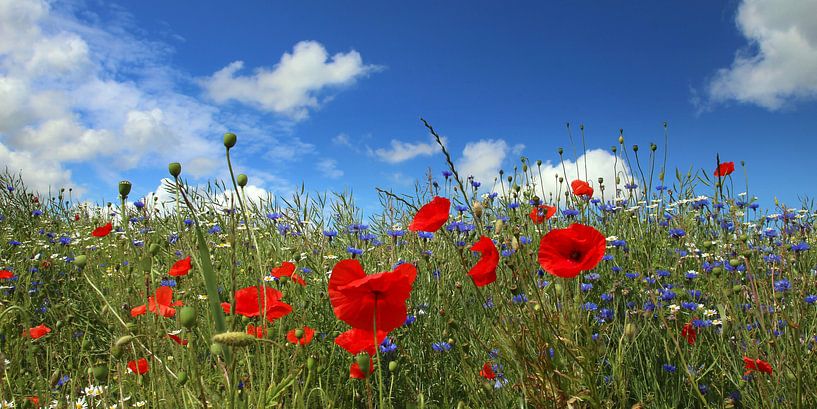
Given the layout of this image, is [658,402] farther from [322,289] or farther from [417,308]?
[322,289]

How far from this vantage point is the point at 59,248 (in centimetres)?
490

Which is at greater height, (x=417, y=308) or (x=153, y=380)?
(x=417, y=308)

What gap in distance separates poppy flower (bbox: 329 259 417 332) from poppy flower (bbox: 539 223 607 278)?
396 mm

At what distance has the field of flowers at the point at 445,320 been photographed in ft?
4.96

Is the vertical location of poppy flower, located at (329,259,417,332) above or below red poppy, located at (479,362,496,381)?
above

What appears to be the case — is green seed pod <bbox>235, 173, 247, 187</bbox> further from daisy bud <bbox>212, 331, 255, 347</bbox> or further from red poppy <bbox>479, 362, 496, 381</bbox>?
red poppy <bbox>479, 362, 496, 381</bbox>

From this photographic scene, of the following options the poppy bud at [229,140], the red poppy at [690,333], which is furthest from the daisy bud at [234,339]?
the red poppy at [690,333]

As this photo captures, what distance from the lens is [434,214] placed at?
1.61m

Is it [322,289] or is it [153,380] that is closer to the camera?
[153,380]

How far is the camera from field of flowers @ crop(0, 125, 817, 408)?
1.51 m

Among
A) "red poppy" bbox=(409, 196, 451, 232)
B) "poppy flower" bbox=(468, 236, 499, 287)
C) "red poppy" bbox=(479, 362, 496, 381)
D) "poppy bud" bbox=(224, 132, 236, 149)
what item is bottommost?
"red poppy" bbox=(479, 362, 496, 381)

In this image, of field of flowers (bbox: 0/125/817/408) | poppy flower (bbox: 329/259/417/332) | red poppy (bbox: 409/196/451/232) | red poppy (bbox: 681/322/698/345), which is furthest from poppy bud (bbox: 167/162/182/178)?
red poppy (bbox: 681/322/698/345)

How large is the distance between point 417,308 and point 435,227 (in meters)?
1.01

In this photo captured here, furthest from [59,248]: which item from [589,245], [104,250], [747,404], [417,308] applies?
[747,404]
